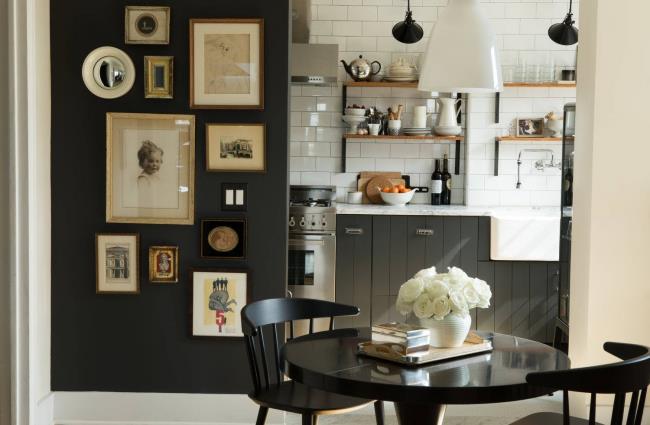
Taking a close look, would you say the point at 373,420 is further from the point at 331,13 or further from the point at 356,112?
the point at 331,13

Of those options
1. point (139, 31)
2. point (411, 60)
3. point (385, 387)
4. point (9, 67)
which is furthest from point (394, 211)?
point (385, 387)

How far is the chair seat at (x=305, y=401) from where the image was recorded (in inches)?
131

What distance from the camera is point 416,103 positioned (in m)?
7.14

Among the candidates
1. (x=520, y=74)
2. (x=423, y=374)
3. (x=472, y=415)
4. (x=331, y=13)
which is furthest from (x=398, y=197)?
(x=423, y=374)

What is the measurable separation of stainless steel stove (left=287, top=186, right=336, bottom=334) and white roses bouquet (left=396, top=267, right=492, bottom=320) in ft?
10.3

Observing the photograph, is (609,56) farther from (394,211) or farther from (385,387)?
(385,387)

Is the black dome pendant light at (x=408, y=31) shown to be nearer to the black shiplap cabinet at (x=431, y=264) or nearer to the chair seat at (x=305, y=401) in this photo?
the black shiplap cabinet at (x=431, y=264)

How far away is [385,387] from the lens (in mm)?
2660

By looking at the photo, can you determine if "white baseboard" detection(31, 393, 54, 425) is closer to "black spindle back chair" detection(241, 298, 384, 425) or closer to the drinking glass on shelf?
"black spindle back chair" detection(241, 298, 384, 425)

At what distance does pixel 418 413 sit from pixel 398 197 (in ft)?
12.7

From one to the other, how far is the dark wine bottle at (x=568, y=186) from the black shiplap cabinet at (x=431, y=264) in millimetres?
905

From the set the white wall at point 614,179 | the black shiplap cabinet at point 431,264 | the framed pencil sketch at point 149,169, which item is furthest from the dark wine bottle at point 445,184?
the framed pencil sketch at point 149,169

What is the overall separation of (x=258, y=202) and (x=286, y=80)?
63 centimetres

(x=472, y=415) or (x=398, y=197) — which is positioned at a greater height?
(x=398, y=197)
